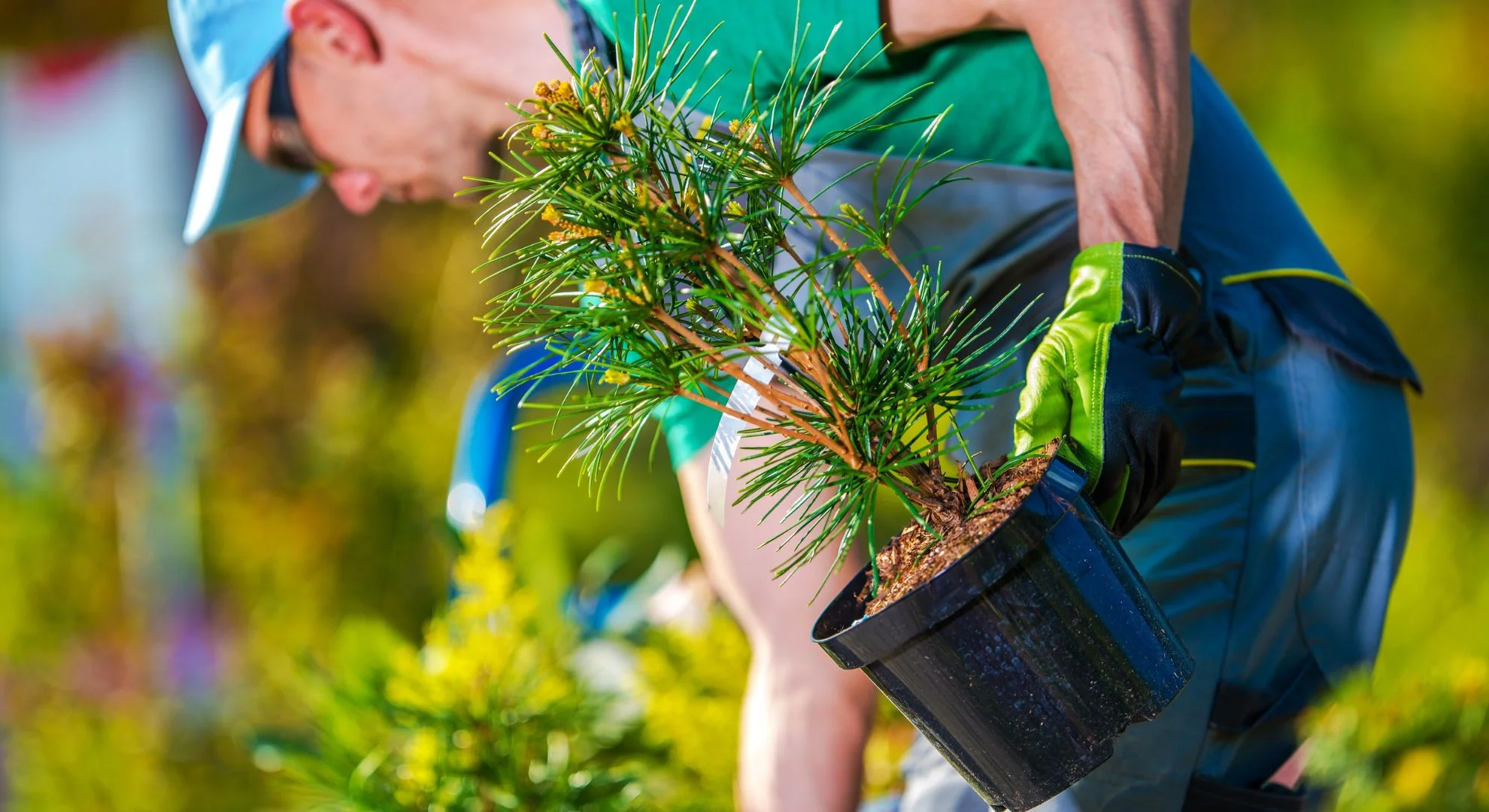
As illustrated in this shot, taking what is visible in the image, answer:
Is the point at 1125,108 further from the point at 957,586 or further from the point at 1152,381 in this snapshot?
the point at 957,586

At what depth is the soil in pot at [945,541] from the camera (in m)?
0.50

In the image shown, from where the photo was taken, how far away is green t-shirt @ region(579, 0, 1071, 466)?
0.68m

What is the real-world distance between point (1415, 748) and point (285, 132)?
1.04 meters

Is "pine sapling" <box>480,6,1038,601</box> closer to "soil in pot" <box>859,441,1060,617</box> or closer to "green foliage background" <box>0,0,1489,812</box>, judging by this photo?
"soil in pot" <box>859,441,1060,617</box>

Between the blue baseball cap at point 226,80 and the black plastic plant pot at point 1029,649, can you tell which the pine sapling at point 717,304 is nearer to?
the black plastic plant pot at point 1029,649

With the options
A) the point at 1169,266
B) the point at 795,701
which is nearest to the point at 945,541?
the point at 1169,266

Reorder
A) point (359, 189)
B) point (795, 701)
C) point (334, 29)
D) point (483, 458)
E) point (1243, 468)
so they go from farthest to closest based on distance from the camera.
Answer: point (483, 458) → point (359, 189) → point (334, 29) → point (795, 701) → point (1243, 468)

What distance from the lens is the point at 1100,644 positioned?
1.67 feet

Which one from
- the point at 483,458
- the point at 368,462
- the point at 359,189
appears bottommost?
the point at 368,462

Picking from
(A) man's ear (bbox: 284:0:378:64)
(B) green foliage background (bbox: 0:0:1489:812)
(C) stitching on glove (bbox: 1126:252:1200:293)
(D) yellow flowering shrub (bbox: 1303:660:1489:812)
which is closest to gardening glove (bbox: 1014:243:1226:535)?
(C) stitching on glove (bbox: 1126:252:1200:293)

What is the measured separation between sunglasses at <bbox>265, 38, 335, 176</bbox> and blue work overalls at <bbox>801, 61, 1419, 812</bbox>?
0.48 metres

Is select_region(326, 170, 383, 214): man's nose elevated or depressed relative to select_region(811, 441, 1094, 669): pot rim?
elevated

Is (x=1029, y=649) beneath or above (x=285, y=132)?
beneath

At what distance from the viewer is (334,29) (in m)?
0.92
